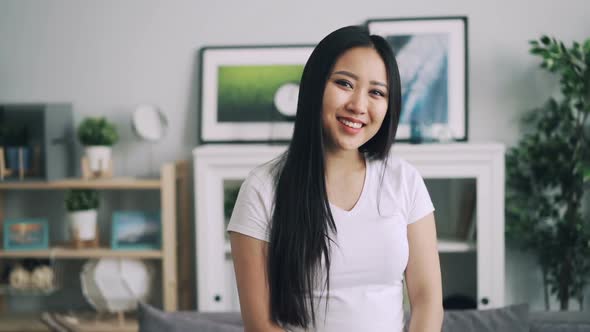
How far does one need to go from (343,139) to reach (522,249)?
1.69 m

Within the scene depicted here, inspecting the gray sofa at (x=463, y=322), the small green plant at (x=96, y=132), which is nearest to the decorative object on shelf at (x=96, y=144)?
the small green plant at (x=96, y=132)

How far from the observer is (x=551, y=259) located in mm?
2480

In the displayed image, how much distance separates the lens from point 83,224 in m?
A: 2.53

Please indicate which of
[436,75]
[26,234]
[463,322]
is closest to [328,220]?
[463,322]

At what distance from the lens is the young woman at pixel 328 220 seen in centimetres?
117

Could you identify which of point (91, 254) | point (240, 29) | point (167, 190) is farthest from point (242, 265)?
point (240, 29)

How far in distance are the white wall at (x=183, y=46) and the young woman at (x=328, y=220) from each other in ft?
4.97

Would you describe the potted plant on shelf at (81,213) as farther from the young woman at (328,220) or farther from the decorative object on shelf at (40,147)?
the young woman at (328,220)

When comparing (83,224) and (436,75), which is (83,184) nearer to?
(83,224)

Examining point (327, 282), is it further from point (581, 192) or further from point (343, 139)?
point (581, 192)

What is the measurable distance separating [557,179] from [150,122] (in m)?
1.75

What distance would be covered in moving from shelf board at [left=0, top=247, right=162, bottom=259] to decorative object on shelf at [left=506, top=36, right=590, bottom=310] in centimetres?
152

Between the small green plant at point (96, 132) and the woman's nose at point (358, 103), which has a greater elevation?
the woman's nose at point (358, 103)

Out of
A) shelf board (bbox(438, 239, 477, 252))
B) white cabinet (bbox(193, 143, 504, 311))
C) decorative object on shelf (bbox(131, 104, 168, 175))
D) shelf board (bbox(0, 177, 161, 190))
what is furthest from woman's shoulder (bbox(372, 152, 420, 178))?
decorative object on shelf (bbox(131, 104, 168, 175))
